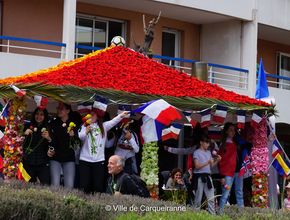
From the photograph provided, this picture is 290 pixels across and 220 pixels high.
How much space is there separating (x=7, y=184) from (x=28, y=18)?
1035cm

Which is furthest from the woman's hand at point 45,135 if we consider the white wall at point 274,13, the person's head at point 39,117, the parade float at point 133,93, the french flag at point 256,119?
the white wall at point 274,13

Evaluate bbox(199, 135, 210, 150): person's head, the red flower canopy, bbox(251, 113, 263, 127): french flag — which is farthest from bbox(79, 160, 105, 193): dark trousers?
bbox(251, 113, 263, 127): french flag

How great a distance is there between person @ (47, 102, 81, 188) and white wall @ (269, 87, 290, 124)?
A: 11553mm

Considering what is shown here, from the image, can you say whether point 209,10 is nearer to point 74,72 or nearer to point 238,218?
point 74,72

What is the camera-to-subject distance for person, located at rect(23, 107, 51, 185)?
37.7ft

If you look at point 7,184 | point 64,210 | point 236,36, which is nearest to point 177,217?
point 64,210

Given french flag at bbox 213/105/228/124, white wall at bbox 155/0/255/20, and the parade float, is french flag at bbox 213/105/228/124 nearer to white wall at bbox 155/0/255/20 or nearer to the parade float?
the parade float

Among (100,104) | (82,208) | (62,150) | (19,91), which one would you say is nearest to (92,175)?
(62,150)

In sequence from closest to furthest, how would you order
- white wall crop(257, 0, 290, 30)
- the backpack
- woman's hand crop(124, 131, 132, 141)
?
the backpack, woman's hand crop(124, 131, 132, 141), white wall crop(257, 0, 290, 30)

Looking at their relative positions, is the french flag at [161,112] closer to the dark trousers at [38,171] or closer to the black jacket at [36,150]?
the black jacket at [36,150]

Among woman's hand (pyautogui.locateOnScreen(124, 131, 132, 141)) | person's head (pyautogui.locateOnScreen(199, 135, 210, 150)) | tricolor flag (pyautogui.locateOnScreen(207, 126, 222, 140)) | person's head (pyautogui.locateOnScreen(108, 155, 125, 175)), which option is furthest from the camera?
tricolor flag (pyautogui.locateOnScreen(207, 126, 222, 140))

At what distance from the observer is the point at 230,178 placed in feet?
44.0

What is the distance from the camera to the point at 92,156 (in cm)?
1127

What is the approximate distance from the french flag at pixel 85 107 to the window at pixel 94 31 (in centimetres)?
724
